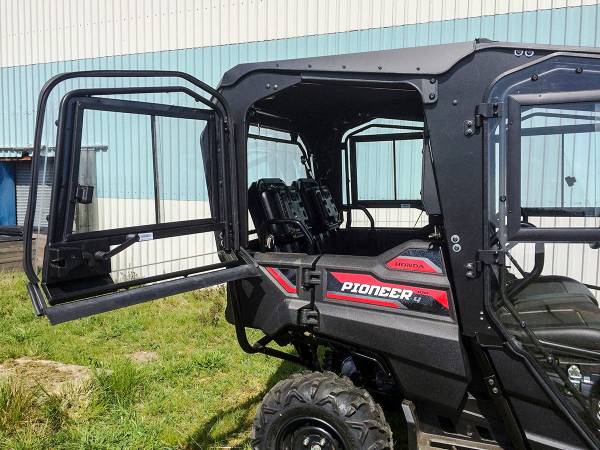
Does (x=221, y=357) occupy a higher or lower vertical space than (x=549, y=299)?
lower

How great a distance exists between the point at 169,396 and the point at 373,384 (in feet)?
5.68

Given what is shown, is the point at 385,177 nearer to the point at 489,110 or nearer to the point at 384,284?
the point at 384,284

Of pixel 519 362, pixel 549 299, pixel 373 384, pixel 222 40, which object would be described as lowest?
pixel 373 384

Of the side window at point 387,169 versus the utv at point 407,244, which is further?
the side window at point 387,169

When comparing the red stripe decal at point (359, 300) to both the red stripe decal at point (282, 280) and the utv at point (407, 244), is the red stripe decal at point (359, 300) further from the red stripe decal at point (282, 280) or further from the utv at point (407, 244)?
the red stripe decal at point (282, 280)

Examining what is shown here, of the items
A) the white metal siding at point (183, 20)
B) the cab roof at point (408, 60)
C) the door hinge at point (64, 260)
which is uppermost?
the white metal siding at point (183, 20)

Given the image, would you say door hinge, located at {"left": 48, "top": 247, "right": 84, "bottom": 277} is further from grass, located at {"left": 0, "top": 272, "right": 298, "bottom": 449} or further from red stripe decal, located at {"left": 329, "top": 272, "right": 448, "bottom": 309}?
grass, located at {"left": 0, "top": 272, "right": 298, "bottom": 449}

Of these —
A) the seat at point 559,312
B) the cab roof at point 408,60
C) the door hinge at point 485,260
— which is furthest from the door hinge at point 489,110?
the seat at point 559,312

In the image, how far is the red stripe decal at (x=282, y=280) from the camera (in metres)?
2.93

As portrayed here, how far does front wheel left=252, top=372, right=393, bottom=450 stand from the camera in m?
2.60

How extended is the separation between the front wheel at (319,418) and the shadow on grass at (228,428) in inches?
32.7

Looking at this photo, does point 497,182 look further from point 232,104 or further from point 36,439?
point 36,439

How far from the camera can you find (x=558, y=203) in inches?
95.0

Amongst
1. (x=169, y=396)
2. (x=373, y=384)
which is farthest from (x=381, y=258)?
(x=169, y=396)
